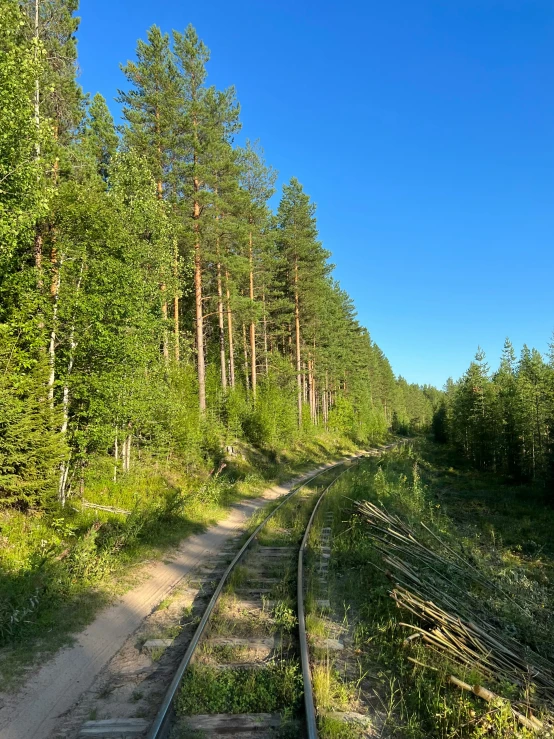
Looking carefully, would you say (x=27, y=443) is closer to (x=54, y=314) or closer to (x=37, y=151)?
(x=54, y=314)

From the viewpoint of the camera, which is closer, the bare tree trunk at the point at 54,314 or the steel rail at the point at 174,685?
the steel rail at the point at 174,685

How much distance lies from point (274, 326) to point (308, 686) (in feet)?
117

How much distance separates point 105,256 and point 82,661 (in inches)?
358

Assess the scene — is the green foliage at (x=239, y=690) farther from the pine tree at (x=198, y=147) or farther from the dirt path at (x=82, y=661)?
the pine tree at (x=198, y=147)

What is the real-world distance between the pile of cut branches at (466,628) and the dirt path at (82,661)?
3892 millimetres

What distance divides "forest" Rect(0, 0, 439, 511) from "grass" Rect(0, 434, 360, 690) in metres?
0.60

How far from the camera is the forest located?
8.60 meters

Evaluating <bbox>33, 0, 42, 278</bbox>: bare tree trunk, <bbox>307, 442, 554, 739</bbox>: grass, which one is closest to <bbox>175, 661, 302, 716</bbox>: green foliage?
<bbox>307, 442, 554, 739</bbox>: grass

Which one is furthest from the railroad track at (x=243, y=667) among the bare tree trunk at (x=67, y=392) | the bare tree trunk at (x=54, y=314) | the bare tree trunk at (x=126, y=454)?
the bare tree trunk at (x=126, y=454)

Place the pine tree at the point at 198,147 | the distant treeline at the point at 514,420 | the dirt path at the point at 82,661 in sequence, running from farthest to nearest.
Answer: the distant treeline at the point at 514,420 → the pine tree at the point at 198,147 → the dirt path at the point at 82,661

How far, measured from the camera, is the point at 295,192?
106 ft

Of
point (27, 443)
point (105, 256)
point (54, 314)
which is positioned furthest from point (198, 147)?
point (27, 443)

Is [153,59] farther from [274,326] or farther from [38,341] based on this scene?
[274,326]

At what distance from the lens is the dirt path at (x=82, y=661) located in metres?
4.16
